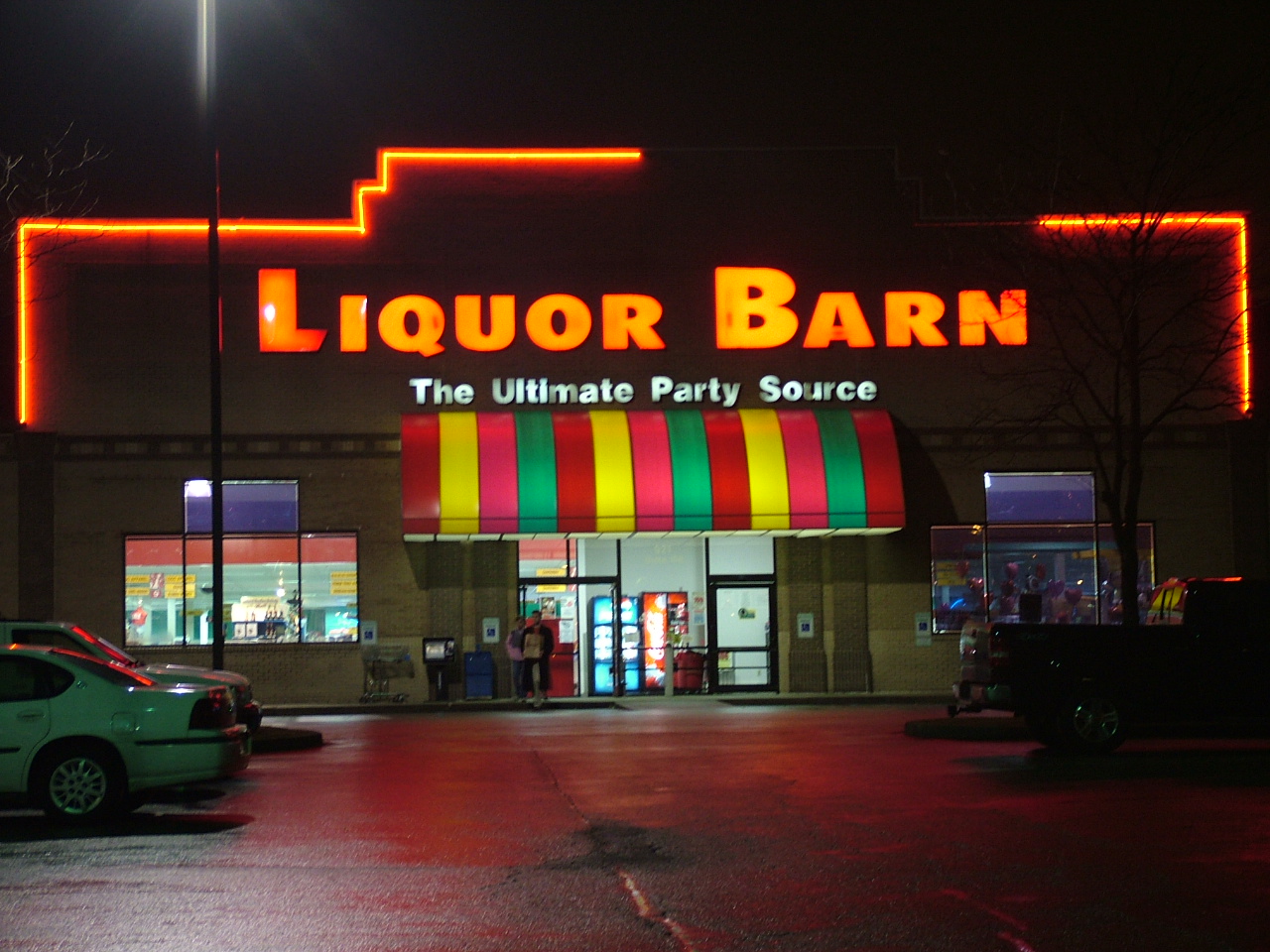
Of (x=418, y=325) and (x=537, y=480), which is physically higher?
(x=418, y=325)

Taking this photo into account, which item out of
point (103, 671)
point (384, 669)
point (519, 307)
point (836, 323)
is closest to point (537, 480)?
point (519, 307)

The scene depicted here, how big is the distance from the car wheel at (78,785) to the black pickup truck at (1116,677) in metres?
9.54

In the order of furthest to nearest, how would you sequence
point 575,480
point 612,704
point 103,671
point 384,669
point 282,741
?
point 384,669
point 575,480
point 612,704
point 282,741
point 103,671

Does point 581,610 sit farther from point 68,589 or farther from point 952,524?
point 68,589

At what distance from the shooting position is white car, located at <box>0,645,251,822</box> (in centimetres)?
1202

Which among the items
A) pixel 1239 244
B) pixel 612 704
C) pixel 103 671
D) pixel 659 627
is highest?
pixel 1239 244

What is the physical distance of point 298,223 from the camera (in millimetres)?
28516

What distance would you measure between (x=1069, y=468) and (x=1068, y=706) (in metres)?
13.4

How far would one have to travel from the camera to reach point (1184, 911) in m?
8.20

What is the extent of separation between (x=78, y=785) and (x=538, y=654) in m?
15.0

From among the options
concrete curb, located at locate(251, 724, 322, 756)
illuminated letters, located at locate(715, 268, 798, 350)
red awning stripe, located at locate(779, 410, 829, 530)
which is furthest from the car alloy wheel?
illuminated letters, located at locate(715, 268, 798, 350)

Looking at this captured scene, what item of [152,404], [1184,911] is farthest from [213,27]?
[1184,911]

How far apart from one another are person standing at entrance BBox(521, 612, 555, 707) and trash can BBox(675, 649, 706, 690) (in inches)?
119

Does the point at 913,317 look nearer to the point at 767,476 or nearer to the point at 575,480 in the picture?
the point at 767,476
